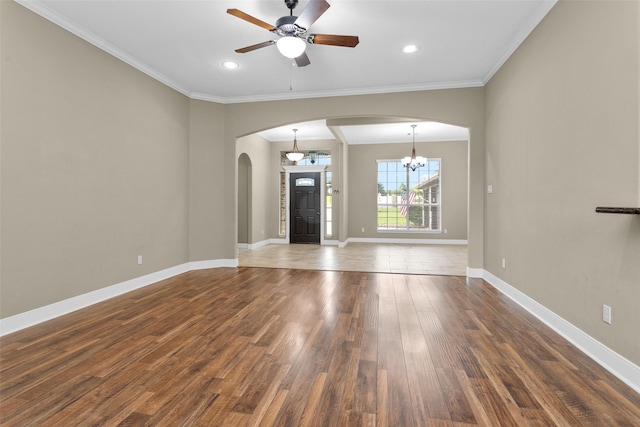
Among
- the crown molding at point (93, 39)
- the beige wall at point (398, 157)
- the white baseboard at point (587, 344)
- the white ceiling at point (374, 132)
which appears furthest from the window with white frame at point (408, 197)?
the crown molding at point (93, 39)

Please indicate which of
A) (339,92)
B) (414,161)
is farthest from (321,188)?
(339,92)

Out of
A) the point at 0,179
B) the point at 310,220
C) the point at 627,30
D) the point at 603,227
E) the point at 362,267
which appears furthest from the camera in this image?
the point at 310,220

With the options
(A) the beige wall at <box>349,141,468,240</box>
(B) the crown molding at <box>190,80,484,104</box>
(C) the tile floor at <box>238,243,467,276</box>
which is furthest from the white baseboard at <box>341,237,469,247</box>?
(B) the crown molding at <box>190,80,484,104</box>

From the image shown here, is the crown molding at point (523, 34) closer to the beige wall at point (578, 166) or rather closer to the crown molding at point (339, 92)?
the beige wall at point (578, 166)

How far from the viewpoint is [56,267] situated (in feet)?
10.3

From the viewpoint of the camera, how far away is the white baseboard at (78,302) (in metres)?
2.77

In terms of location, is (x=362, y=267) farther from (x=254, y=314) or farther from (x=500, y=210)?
(x=254, y=314)

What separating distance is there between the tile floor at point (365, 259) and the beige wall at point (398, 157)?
1226 millimetres

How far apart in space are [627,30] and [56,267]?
5.02 m

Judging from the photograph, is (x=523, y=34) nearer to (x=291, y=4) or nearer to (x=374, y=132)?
(x=291, y=4)

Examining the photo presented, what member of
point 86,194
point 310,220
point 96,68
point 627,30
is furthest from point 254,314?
point 310,220

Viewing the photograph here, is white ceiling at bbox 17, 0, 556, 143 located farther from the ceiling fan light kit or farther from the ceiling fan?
the ceiling fan light kit

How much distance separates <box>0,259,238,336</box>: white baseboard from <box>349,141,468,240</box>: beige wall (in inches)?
234

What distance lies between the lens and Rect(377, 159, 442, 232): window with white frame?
968 centimetres
